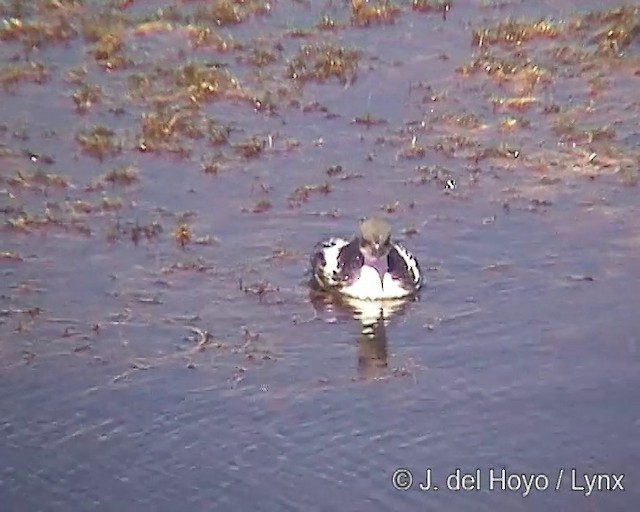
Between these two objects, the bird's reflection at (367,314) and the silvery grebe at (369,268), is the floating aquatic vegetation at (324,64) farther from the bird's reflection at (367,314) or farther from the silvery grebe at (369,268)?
the bird's reflection at (367,314)

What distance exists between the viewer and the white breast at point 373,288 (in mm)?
11562

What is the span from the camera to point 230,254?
1227 centimetres

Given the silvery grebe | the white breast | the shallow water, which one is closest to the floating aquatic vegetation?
the shallow water

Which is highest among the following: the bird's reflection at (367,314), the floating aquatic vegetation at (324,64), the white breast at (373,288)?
the floating aquatic vegetation at (324,64)

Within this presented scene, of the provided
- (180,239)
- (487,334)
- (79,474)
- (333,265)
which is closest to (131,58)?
(180,239)

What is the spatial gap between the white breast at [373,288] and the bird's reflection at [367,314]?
4cm

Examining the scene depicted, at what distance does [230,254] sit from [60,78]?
4.87m

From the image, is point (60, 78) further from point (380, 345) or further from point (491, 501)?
point (491, 501)

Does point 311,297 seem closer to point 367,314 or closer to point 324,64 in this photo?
point 367,314

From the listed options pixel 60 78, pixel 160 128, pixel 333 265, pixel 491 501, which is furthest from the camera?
pixel 60 78

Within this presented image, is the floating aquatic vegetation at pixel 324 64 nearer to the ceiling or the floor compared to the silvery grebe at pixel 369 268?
nearer to the ceiling

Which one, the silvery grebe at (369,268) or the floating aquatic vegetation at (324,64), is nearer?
the silvery grebe at (369,268)

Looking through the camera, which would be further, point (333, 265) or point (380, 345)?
point (333, 265)

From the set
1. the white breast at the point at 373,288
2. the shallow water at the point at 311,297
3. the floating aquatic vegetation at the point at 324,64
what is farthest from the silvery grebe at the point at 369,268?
the floating aquatic vegetation at the point at 324,64
